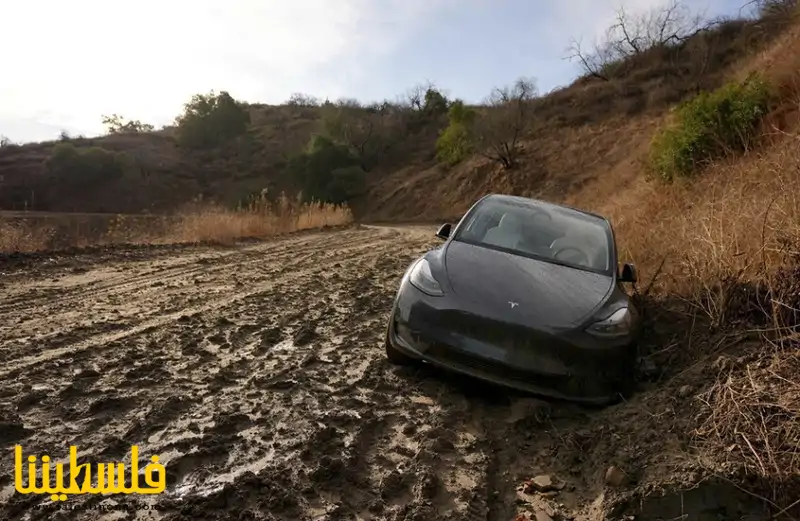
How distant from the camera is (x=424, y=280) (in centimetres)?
407

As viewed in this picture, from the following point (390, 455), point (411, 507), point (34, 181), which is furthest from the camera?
point (34, 181)

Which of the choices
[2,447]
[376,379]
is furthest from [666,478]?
[2,447]

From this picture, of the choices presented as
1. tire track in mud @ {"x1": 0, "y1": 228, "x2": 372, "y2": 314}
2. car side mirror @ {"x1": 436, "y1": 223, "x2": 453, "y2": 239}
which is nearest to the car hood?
car side mirror @ {"x1": 436, "y1": 223, "x2": 453, "y2": 239}

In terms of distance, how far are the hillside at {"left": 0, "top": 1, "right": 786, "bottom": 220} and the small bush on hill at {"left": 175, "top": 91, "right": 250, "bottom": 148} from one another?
959mm

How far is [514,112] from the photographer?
134 ft

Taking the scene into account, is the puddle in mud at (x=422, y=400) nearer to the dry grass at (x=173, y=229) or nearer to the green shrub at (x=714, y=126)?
the dry grass at (x=173, y=229)

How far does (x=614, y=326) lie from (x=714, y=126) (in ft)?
37.0

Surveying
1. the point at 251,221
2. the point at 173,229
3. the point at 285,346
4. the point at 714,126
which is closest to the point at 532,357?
the point at 285,346

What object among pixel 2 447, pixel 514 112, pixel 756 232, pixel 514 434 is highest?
pixel 514 112

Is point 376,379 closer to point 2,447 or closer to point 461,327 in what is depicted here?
point 461,327

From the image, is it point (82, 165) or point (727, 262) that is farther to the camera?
point (82, 165)

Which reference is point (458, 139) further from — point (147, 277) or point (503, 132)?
point (147, 277)

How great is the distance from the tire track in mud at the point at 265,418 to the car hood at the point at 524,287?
1.97 ft

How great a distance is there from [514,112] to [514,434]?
40.2 m
